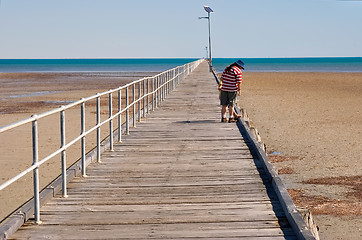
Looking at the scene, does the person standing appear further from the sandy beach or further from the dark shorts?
the sandy beach

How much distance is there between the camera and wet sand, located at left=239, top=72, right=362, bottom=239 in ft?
30.7

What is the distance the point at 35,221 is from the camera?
5.75 m

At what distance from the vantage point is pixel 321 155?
14.7 m

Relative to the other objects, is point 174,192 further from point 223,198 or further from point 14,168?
point 14,168

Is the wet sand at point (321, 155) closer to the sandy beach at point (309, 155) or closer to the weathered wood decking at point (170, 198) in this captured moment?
the sandy beach at point (309, 155)

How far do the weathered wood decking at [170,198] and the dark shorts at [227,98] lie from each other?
257cm

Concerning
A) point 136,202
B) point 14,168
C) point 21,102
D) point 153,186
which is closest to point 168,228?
point 136,202

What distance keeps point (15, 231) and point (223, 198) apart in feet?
7.26

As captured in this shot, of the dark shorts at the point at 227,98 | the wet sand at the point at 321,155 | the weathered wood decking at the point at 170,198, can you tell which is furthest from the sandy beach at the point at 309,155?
the dark shorts at the point at 227,98

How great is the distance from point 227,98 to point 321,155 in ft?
9.64

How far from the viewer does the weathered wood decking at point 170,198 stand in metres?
5.53

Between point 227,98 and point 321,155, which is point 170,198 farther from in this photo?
point 321,155

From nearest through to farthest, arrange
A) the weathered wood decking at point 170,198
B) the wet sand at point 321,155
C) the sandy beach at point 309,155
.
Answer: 1. the weathered wood decking at point 170,198
2. the wet sand at point 321,155
3. the sandy beach at point 309,155

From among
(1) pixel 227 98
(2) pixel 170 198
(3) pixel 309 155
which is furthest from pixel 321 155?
(2) pixel 170 198
